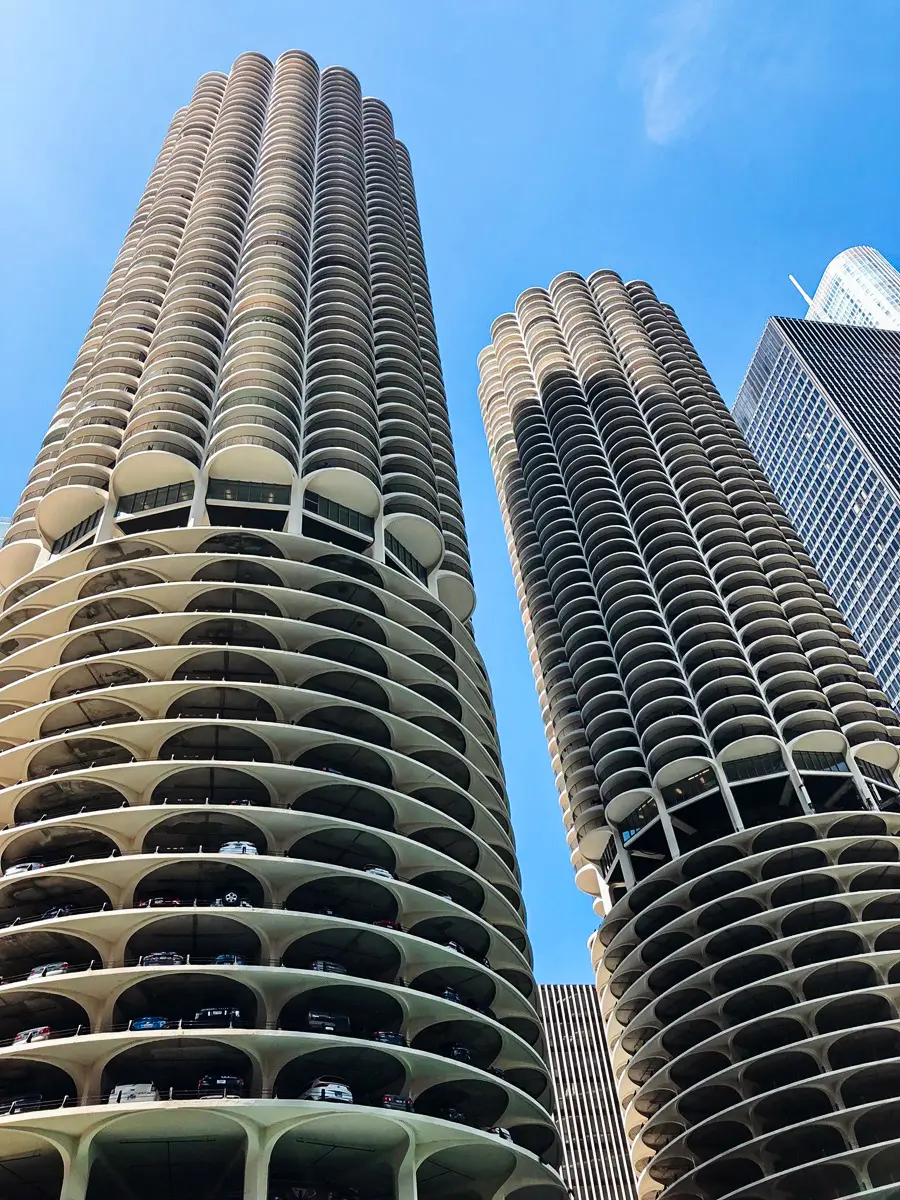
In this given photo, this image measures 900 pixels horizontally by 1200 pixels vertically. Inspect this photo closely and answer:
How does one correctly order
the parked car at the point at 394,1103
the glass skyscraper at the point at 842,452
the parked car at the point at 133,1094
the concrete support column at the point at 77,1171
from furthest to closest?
1. the glass skyscraper at the point at 842,452
2. the parked car at the point at 394,1103
3. the parked car at the point at 133,1094
4. the concrete support column at the point at 77,1171

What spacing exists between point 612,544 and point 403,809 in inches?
2263

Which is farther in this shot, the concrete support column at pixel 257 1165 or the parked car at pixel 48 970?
the parked car at pixel 48 970

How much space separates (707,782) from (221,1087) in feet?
175

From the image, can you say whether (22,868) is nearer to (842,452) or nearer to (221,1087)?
(221,1087)

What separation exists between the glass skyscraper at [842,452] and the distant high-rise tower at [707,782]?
4210cm

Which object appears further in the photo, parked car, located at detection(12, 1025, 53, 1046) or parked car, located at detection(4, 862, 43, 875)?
parked car, located at detection(4, 862, 43, 875)

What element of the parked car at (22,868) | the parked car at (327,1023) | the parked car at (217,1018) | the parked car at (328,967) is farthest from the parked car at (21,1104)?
the parked car at (328,967)

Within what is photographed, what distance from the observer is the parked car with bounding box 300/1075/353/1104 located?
124ft

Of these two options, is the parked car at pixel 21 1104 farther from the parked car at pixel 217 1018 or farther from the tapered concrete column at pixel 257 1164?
the tapered concrete column at pixel 257 1164

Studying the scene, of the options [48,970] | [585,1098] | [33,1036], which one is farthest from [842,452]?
[33,1036]

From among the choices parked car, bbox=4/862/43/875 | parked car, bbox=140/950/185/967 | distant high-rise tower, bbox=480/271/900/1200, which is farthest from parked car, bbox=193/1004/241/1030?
distant high-rise tower, bbox=480/271/900/1200

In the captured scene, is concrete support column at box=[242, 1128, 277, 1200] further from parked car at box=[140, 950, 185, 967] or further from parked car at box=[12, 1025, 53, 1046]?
parked car at box=[12, 1025, 53, 1046]

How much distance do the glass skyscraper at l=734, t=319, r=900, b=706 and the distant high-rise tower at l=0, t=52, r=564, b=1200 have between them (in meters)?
87.0

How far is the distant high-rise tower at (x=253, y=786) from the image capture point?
39.2 m
